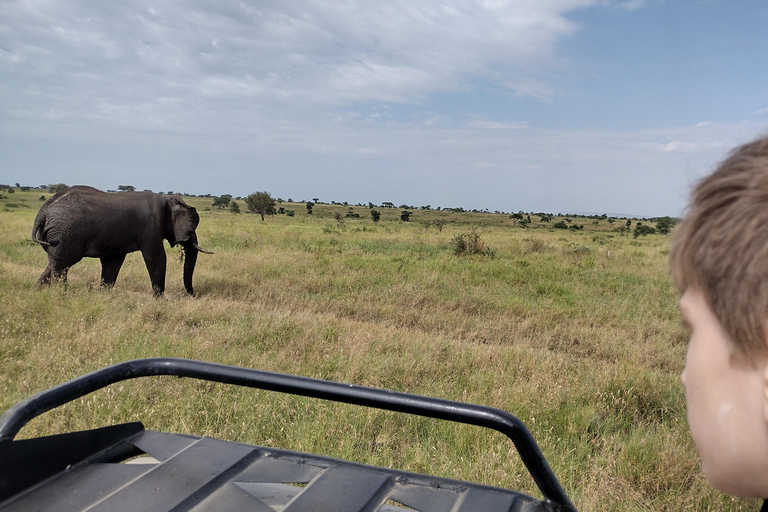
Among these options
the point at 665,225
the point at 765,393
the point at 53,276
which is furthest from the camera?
the point at 665,225

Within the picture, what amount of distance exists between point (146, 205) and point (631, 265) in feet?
45.4

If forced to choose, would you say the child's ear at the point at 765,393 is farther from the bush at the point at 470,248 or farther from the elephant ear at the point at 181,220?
the bush at the point at 470,248

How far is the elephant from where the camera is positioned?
340 inches

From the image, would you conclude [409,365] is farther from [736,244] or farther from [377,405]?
[736,244]

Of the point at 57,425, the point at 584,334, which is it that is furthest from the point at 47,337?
the point at 584,334

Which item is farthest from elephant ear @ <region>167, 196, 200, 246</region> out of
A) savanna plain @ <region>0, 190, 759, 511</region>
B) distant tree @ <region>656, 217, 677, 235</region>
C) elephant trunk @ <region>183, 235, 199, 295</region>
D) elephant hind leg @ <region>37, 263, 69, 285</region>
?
distant tree @ <region>656, 217, 677, 235</region>

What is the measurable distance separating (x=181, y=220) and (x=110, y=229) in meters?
1.30

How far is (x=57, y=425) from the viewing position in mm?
3449

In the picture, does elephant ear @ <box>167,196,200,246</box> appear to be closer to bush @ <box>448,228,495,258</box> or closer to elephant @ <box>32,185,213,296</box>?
elephant @ <box>32,185,213,296</box>

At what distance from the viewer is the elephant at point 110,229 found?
864 centimetres

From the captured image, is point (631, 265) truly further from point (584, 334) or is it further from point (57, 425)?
point (57, 425)

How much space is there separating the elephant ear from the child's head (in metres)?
9.87

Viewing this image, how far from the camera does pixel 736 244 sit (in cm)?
69

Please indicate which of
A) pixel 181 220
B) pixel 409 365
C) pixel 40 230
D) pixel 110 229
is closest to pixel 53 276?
pixel 40 230
